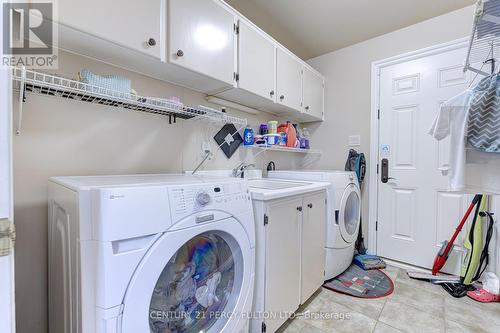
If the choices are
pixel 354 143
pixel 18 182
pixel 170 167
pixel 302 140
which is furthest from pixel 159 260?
pixel 354 143

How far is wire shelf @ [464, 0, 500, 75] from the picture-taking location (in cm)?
110

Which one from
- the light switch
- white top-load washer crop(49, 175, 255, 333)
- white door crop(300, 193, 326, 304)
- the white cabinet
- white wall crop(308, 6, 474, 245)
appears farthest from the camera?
the light switch

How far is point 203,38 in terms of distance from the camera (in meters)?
1.43

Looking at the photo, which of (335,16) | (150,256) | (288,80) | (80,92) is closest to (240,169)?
(288,80)

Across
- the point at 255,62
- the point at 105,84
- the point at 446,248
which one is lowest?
the point at 446,248

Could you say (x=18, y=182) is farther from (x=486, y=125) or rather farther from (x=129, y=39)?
(x=486, y=125)

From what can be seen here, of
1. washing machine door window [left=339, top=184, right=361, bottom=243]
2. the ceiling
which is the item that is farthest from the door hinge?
the ceiling

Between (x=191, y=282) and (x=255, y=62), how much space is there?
5.34 ft

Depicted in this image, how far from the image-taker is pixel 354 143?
9.23 ft

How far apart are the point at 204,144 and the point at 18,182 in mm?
1103

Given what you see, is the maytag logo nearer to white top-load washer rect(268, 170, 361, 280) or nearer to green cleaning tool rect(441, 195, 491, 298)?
white top-load washer rect(268, 170, 361, 280)

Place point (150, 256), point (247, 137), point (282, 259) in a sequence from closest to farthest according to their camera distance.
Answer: point (150, 256) < point (282, 259) < point (247, 137)

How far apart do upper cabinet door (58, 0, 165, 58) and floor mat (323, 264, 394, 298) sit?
227 cm

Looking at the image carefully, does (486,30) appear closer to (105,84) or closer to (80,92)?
(105,84)
